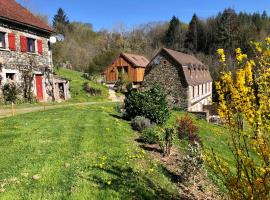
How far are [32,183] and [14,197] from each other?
821 mm

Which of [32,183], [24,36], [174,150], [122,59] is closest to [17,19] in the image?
[24,36]

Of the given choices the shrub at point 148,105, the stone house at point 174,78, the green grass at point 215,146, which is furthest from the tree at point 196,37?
the shrub at point 148,105

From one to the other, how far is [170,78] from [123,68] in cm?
1833

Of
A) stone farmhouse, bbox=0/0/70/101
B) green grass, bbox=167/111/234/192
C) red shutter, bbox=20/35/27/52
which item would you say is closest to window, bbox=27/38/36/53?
stone farmhouse, bbox=0/0/70/101

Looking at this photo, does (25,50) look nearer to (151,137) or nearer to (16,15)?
(16,15)

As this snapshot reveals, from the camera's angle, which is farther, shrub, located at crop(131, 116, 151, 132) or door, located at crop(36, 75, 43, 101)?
door, located at crop(36, 75, 43, 101)

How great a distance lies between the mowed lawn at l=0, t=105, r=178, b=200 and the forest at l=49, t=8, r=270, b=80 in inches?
1382

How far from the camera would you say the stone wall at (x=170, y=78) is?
33.2m

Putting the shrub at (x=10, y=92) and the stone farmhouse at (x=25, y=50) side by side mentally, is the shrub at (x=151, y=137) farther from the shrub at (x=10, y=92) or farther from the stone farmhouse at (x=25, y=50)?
the stone farmhouse at (x=25, y=50)

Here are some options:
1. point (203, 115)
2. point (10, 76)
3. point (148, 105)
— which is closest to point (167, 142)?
point (148, 105)

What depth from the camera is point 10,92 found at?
82.6ft

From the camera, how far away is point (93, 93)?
124ft

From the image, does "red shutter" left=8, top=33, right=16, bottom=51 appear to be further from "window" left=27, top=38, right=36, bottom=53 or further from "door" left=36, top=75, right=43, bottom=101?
"door" left=36, top=75, right=43, bottom=101

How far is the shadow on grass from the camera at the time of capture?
8.49 meters
